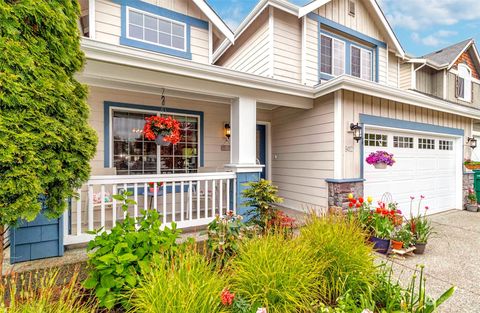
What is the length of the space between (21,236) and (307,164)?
5151 millimetres

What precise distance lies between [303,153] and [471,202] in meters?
5.77

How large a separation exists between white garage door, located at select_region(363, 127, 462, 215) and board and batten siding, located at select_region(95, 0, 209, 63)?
444 cm

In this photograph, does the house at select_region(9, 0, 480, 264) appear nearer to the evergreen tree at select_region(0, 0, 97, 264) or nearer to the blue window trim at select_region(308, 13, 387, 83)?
the blue window trim at select_region(308, 13, 387, 83)

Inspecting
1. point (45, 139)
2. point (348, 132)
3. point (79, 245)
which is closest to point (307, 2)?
point (348, 132)

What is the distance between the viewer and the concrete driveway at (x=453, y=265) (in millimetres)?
2412

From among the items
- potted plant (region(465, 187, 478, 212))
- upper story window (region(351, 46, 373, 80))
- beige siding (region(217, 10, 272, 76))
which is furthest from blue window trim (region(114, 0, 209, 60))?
potted plant (region(465, 187, 478, 212))

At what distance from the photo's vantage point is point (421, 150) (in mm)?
6309

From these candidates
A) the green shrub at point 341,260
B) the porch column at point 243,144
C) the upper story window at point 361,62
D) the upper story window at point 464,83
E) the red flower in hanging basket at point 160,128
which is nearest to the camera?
the green shrub at point 341,260

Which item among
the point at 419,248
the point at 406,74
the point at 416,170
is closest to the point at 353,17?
the point at 406,74

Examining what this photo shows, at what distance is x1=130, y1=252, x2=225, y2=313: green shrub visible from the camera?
1.53 metres

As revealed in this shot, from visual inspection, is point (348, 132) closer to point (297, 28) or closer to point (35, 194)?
point (297, 28)

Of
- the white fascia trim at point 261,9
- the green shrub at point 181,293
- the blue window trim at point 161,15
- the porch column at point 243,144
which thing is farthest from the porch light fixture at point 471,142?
the green shrub at point 181,293

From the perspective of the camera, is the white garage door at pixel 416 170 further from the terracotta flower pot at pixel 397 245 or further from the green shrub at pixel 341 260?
the green shrub at pixel 341 260

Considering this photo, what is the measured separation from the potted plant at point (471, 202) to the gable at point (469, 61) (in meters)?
5.36
